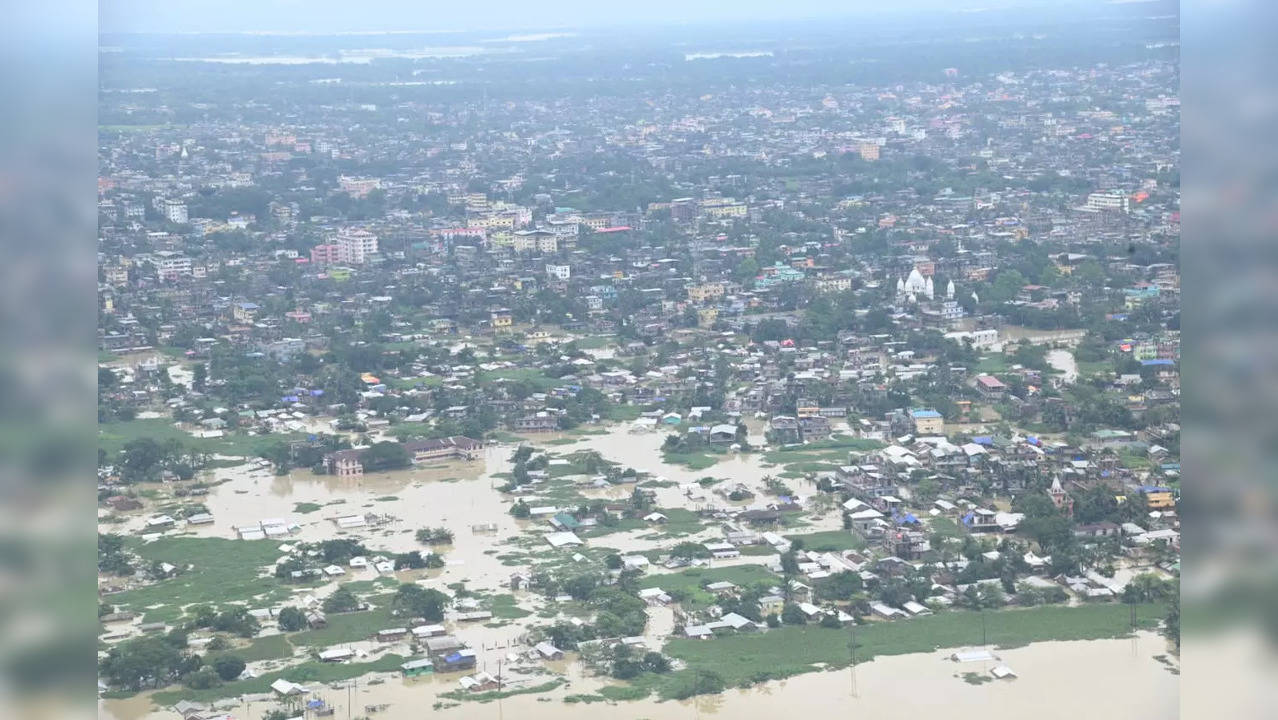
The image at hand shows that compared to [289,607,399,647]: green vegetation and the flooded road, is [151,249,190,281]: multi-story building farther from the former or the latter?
[289,607,399,647]: green vegetation

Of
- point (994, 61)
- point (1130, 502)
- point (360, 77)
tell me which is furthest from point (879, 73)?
point (1130, 502)

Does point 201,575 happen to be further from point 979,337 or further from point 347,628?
Answer: point 979,337

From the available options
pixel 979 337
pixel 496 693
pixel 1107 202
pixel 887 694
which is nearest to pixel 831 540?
pixel 887 694

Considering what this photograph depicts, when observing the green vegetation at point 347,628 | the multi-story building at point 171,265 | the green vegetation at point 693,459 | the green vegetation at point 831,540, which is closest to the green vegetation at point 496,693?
the green vegetation at point 347,628

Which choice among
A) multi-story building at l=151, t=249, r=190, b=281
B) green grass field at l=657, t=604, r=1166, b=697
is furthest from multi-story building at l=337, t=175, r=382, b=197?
green grass field at l=657, t=604, r=1166, b=697

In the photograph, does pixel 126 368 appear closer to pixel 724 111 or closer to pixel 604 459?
pixel 604 459

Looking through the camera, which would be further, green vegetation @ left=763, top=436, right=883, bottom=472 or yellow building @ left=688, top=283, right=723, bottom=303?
yellow building @ left=688, top=283, right=723, bottom=303

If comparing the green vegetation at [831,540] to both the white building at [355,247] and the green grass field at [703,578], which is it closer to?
the green grass field at [703,578]
